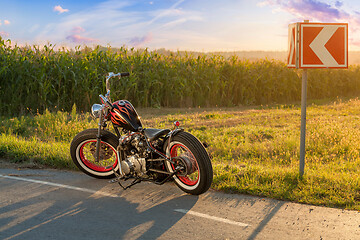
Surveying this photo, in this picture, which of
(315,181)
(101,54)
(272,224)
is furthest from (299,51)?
(101,54)

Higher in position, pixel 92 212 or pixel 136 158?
pixel 136 158

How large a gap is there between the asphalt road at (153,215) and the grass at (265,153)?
0.42 m

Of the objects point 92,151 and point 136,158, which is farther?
point 92,151

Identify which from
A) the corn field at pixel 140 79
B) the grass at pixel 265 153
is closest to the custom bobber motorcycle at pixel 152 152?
the grass at pixel 265 153

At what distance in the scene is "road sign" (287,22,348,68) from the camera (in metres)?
6.26

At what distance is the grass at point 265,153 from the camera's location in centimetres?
598

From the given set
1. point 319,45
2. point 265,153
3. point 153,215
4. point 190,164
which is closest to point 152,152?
point 190,164

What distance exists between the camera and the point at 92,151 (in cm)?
654

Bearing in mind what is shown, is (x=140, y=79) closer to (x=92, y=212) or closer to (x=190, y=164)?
(x=190, y=164)

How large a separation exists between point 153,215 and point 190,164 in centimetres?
89

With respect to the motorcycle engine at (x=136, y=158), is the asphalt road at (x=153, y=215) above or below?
below

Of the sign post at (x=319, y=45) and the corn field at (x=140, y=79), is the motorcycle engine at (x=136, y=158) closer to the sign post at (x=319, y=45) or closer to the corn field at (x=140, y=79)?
the sign post at (x=319, y=45)

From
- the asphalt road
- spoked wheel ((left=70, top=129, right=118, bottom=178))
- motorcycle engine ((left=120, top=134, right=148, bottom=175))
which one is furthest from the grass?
motorcycle engine ((left=120, top=134, right=148, bottom=175))

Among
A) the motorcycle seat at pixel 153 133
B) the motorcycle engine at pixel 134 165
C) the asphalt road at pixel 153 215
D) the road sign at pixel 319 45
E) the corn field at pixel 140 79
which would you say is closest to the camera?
the asphalt road at pixel 153 215
